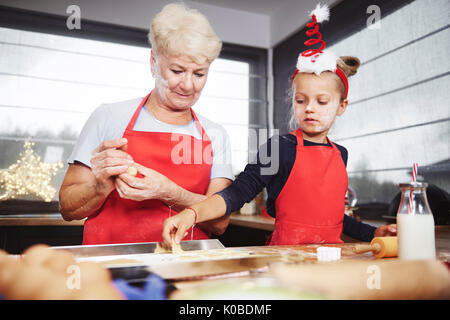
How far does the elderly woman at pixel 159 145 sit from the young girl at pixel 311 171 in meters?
0.19

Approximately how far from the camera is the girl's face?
1.18m

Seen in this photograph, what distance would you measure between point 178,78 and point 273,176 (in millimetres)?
453

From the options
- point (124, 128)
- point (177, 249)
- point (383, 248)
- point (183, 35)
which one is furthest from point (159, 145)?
point (383, 248)

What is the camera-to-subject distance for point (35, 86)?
93.1 inches

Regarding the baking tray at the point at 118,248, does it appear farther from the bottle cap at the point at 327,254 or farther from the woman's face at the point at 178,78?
the woman's face at the point at 178,78

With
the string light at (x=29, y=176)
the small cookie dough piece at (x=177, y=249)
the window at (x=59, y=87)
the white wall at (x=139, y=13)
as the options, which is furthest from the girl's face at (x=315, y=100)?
the string light at (x=29, y=176)

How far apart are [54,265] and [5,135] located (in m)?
2.14

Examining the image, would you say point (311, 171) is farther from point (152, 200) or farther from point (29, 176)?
point (29, 176)

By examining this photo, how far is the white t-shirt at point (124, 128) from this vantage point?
1161 millimetres

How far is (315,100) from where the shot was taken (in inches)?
46.3

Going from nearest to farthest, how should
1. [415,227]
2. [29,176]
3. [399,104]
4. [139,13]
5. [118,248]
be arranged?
[415,227] → [118,248] → [399,104] → [29,176] → [139,13]

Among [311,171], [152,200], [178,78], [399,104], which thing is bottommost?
[152,200]

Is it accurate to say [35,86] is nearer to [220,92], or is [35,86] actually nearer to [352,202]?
[220,92]
